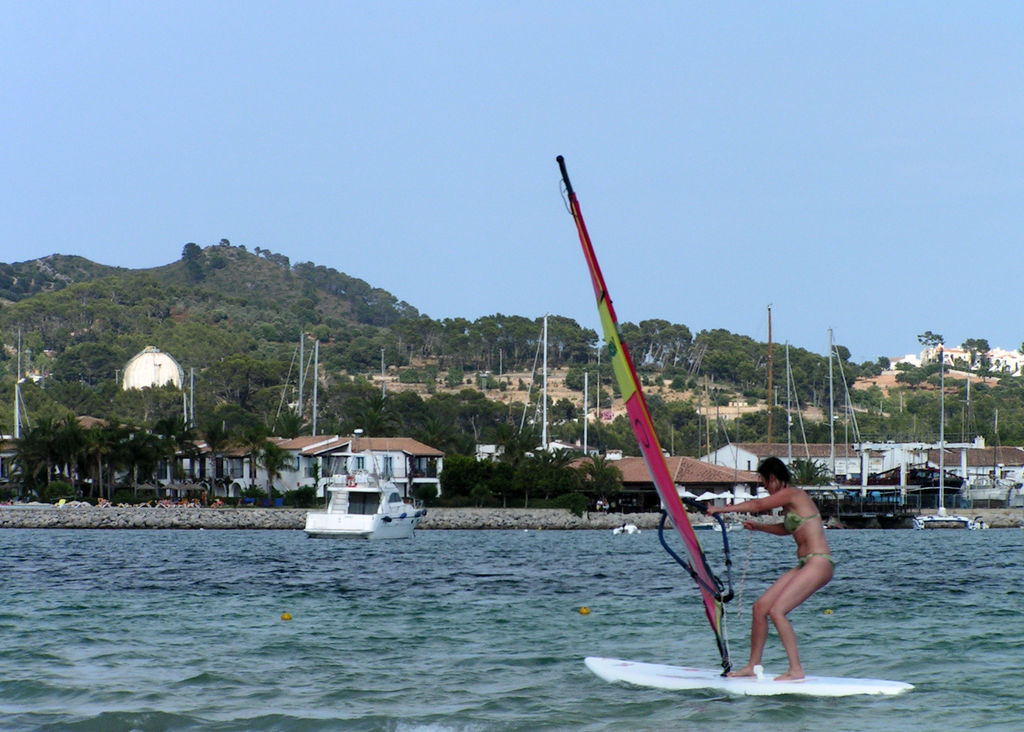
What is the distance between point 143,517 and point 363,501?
16.9m

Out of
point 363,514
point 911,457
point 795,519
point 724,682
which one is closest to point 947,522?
point 363,514

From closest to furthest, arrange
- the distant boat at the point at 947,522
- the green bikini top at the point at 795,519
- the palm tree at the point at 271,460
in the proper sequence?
1. the green bikini top at the point at 795,519
2. the distant boat at the point at 947,522
3. the palm tree at the point at 271,460

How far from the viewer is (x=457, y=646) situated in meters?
14.8

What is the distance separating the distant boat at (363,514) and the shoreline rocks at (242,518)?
1045 centimetres

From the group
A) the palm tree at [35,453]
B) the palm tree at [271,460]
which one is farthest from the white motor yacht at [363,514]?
the palm tree at [35,453]

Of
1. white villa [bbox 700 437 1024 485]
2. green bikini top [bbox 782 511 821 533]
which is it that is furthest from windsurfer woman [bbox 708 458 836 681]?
white villa [bbox 700 437 1024 485]

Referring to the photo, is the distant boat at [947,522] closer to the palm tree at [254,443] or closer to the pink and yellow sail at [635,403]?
the palm tree at [254,443]

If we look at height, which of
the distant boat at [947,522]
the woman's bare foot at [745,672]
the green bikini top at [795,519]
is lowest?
the distant boat at [947,522]

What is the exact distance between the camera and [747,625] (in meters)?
16.6

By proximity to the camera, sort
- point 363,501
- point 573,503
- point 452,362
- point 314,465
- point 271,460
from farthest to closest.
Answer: point 452,362 → point 314,465 → point 271,460 → point 573,503 → point 363,501

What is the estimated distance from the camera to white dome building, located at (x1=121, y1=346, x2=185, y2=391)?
140500 mm

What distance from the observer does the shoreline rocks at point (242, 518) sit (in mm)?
60250

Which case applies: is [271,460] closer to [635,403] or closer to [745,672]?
[745,672]

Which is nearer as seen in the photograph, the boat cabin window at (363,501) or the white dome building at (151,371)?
the boat cabin window at (363,501)
